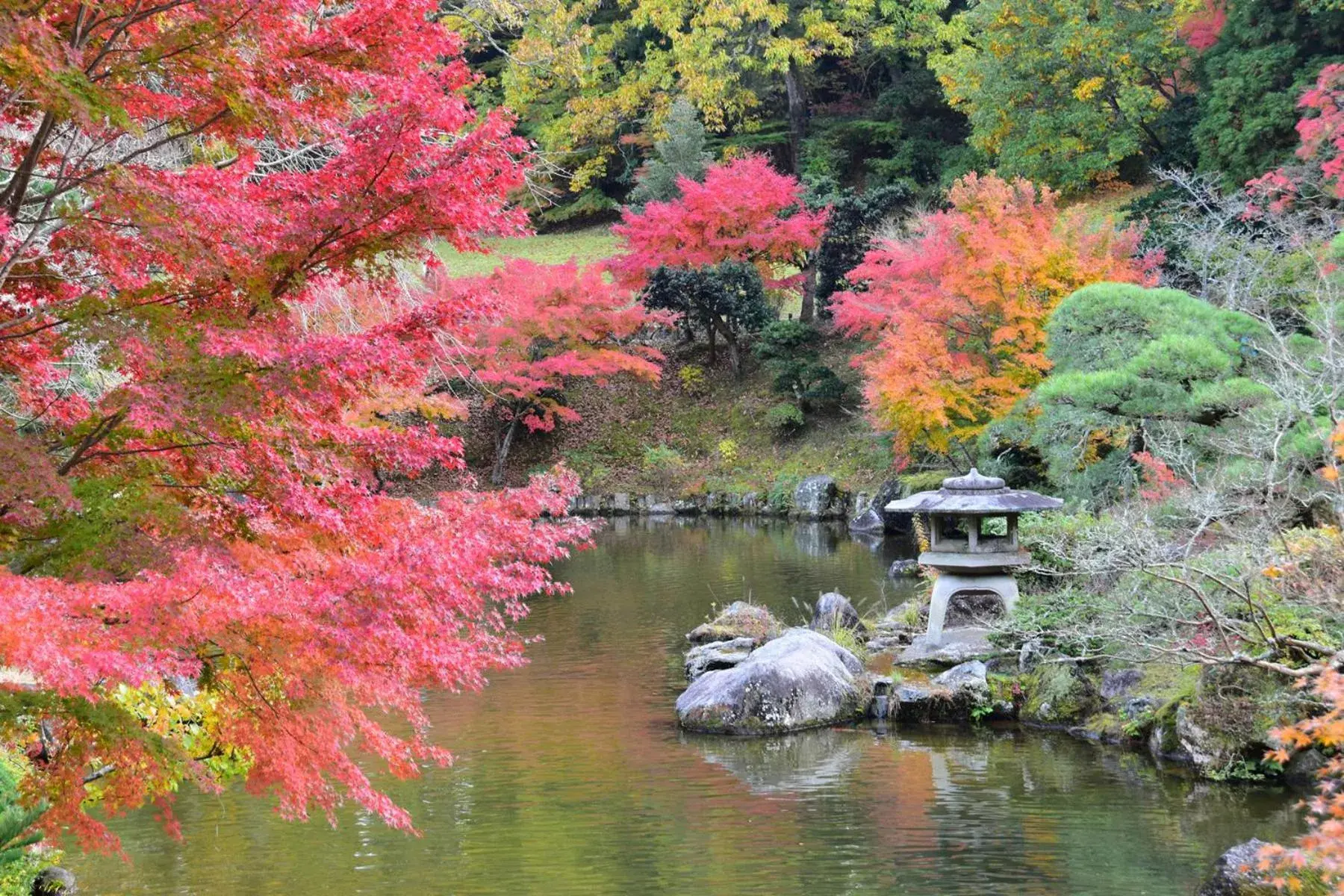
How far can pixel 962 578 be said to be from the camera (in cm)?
1269

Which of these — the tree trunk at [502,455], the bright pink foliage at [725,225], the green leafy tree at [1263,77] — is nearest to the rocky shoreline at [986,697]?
the green leafy tree at [1263,77]

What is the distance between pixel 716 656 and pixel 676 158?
21530mm

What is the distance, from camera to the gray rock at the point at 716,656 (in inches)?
496

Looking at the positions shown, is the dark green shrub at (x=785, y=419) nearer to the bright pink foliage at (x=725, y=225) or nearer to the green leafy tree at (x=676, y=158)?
the bright pink foliage at (x=725, y=225)

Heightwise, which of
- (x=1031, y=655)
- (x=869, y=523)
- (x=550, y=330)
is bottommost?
(x=1031, y=655)

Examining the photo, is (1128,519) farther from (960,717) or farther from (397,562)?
(397,562)

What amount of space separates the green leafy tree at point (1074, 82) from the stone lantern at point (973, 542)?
16.5m

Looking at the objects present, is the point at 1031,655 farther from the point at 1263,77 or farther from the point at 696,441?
the point at 696,441

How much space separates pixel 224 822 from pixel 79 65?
565cm

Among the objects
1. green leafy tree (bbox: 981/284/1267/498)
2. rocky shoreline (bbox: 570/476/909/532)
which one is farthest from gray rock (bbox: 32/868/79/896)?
rocky shoreline (bbox: 570/476/909/532)

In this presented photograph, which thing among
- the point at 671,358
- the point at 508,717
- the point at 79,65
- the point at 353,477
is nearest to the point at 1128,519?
the point at 508,717

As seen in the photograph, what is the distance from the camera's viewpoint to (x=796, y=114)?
35250 mm

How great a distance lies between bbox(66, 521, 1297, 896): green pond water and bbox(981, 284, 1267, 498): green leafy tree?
3.71 meters

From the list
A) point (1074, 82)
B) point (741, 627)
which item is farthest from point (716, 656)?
point (1074, 82)
